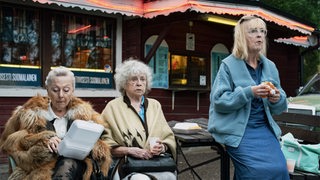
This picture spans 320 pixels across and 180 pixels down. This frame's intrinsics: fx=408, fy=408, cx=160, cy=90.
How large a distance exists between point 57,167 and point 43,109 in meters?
0.51

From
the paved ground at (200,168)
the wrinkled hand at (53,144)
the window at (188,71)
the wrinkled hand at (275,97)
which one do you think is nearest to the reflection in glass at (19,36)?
the paved ground at (200,168)

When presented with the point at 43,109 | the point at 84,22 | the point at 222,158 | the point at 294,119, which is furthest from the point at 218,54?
the point at 43,109

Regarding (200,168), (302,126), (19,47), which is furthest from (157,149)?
(19,47)

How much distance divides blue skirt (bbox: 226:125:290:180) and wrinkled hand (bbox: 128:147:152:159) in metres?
0.67

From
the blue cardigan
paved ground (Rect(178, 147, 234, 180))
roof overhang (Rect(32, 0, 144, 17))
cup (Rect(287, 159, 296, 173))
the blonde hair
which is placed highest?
roof overhang (Rect(32, 0, 144, 17))

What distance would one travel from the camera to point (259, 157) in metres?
2.94

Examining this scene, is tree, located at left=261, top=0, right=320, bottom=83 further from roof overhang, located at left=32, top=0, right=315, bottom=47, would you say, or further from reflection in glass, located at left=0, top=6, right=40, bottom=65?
reflection in glass, located at left=0, top=6, right=40, bottom=65

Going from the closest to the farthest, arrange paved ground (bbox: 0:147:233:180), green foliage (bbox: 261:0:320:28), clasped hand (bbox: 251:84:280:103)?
1. clasped hand (bbox: 251:84:280:103)
2. paved ground (bbox: 0:147:233:180)
3. green foliage (bbox: 261:0:320:28)

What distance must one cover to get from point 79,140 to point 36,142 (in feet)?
1.08

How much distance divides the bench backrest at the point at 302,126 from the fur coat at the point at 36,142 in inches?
104

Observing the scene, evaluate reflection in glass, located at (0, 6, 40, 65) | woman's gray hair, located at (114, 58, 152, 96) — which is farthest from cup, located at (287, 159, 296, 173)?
reflection in glass, located at (0, 6, 40, 65)

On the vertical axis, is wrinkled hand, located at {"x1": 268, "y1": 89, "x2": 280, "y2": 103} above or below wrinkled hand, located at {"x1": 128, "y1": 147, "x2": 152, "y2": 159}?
above

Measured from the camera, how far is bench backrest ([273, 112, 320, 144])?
15.5 ft

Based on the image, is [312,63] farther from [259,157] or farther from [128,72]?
[259,157]
